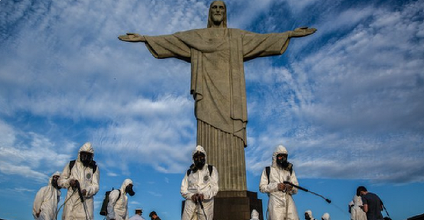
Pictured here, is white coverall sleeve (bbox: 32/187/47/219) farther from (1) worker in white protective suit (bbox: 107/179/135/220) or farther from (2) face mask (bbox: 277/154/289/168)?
(2) face mask (bbox: 277/154/289/168)

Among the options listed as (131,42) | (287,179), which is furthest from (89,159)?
(131,42)

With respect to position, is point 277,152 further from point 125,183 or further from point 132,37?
point 132,37

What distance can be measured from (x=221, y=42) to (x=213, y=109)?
269cm

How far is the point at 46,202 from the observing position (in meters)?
9.54

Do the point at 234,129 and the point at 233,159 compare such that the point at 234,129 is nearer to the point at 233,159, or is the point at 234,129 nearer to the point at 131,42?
the point at 233,159

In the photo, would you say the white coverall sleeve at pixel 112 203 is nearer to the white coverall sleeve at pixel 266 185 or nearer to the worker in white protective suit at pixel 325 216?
the white coverall sleeve at pixel 266 185

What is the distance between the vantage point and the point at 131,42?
43.8ft

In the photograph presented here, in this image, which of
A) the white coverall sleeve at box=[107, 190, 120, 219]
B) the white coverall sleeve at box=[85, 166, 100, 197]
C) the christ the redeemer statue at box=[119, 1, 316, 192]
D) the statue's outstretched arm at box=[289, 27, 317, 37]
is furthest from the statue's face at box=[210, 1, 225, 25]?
the white coverall sleeve at box=[85, 166, 100, 197]

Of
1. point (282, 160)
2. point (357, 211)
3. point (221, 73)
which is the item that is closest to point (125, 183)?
point (221, 73)

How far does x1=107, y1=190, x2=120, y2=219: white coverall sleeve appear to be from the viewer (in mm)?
11641

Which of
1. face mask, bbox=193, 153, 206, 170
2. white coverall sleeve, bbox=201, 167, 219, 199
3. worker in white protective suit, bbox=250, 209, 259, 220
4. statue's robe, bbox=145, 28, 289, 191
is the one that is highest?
statue's robe, bbox=145, 28, 289, 191

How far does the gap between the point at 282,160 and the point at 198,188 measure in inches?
83.4

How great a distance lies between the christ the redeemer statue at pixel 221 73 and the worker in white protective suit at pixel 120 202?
10.9 feet

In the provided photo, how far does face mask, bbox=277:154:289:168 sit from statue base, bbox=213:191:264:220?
2494 millimetres
